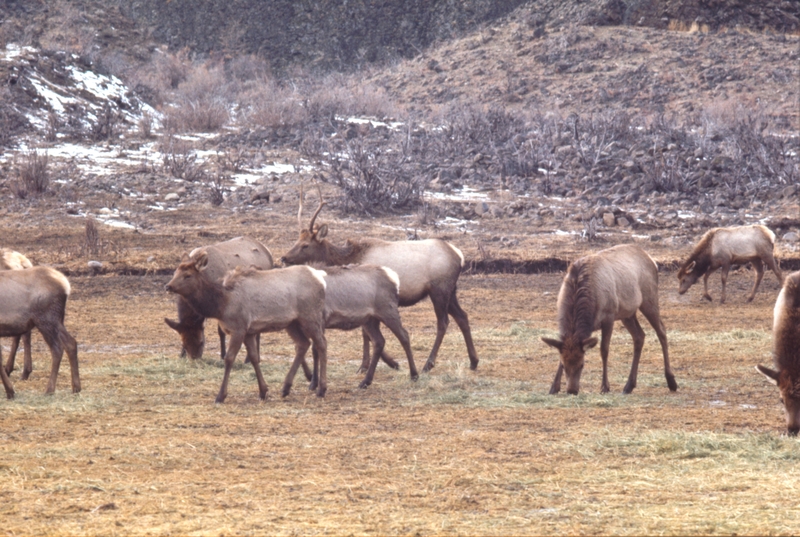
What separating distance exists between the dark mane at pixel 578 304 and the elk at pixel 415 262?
94.3 inches

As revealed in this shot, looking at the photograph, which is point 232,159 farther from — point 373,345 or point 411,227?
point 373,345

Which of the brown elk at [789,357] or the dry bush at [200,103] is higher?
the dry bush at [200,103]

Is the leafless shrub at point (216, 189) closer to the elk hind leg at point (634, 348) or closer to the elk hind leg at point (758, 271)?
the elk hind leg at point (758, 271)

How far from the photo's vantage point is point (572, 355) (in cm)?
1094

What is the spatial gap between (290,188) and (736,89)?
20.3 meters

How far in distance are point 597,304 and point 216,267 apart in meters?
5.36

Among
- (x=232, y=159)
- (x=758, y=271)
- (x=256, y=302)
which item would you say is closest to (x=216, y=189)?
(x=232, y=159)

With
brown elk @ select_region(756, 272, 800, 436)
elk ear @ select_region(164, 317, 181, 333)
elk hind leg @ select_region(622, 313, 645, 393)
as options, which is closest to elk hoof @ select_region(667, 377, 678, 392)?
elk hind leg @ select_region(622, 313, 645, 393)

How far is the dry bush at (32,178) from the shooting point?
26328 millimetres

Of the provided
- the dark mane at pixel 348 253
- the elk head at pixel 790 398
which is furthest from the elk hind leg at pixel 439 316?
the elk head at pixel 790 398

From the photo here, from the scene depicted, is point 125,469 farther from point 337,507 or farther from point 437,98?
point 437,98

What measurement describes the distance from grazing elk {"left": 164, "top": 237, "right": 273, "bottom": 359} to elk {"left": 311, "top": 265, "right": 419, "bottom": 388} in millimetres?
1642

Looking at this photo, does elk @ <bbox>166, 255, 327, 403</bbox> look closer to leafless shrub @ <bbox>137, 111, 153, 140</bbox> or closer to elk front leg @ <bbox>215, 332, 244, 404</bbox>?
elk front leg @ <bbox>215, 332, 244, 404</bbox>

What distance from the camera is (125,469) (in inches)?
304
